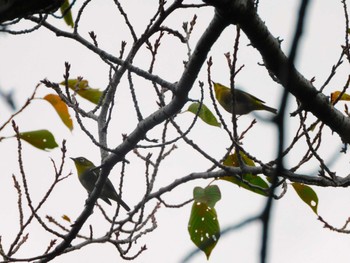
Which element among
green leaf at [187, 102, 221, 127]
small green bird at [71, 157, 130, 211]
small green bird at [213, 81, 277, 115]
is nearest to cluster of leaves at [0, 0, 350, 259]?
green leaf at [187, 102, 221, 127]

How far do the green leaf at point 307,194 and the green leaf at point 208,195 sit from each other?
0.53m

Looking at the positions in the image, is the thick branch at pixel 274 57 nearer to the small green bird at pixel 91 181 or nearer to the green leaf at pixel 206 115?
the green leaf at pixel 206 115

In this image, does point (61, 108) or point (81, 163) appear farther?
point (81, 163)

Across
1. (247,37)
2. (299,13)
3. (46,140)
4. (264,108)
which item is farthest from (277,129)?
(264,108)

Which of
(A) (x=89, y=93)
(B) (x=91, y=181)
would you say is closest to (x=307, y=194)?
(A) (x=89, y=93)

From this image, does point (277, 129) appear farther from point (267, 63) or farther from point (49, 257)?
point (49, 257)

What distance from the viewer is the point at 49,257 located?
404 cm

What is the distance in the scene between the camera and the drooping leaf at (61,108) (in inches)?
146

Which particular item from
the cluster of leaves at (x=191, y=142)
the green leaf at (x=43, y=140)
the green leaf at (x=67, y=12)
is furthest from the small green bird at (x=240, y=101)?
the green leaf at (x=67, y=12)

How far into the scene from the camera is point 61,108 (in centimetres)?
371

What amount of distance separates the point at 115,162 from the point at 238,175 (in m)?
0.84

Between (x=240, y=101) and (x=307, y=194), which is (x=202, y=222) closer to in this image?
(x=307, y=194)

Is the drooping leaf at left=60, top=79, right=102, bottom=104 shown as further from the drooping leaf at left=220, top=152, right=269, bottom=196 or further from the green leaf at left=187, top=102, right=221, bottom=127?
the drooping leaf at left=220, top=152, right=269, bottom=196

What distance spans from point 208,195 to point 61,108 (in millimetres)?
1146
